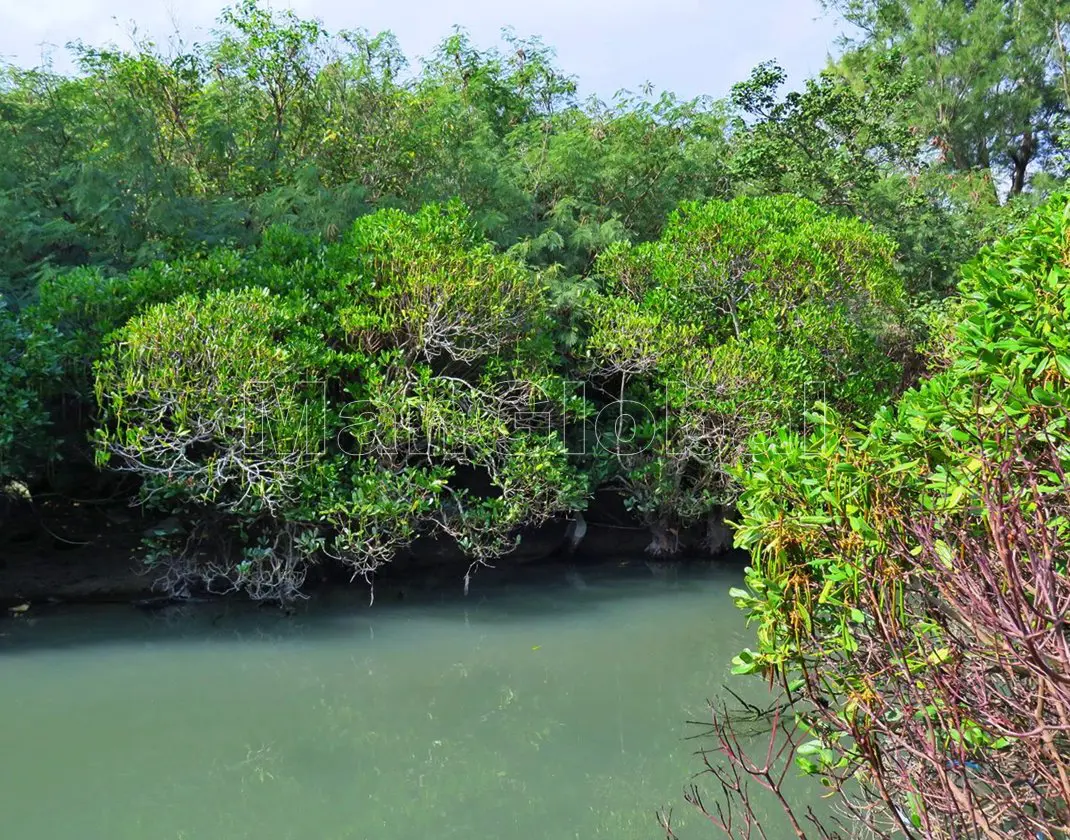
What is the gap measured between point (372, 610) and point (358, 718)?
116 inches

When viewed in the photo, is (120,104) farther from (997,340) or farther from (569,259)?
(997,340)

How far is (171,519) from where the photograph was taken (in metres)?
9.36

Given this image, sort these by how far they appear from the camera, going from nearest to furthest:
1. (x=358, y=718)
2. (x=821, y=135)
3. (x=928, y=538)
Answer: (x=928, y=538) < (x=358, y=718) < (x=821, y=135)

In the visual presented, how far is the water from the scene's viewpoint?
5148 mm

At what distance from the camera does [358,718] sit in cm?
671

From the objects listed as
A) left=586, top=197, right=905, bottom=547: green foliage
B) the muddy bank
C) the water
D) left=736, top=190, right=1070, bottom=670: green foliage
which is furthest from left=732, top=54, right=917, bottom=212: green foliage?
left=736, top=190, right=1070, bottom=670: green foliage

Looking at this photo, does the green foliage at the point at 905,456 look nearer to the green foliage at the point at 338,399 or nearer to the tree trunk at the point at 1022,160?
the green foliage at the point at 338,399

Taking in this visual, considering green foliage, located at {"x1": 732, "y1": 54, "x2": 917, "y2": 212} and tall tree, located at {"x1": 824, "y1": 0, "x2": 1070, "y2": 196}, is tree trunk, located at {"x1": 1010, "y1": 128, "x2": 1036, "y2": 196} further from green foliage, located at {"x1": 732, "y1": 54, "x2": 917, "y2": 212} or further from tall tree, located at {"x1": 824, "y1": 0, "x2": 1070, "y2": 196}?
green foliage, located at {"x1": 732, "y1": 54, "x2": 917, "y2": 212}

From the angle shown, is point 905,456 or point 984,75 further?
point 984,75

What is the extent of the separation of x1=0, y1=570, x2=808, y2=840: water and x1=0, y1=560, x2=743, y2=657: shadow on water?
0.04m

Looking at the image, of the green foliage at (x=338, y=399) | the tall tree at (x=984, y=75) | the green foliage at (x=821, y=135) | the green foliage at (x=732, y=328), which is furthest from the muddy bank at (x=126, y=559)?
the tall tree at (x=984, y=75)

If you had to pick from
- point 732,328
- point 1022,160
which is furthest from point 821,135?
point 1022,160

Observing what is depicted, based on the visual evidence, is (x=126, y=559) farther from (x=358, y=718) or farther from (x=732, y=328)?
(x=732, y=328)

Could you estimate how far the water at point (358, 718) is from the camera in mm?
5148
